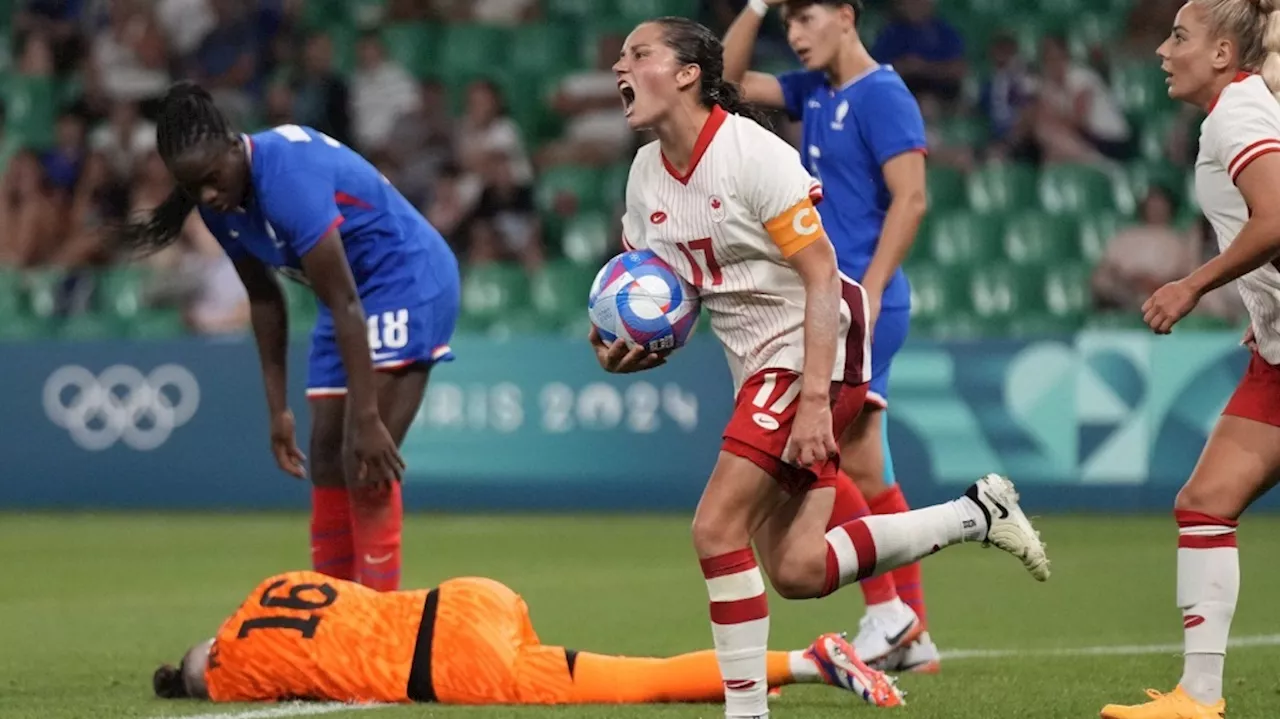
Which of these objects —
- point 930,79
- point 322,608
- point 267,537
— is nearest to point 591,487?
point 267,537

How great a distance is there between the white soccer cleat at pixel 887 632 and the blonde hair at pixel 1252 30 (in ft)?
7.20

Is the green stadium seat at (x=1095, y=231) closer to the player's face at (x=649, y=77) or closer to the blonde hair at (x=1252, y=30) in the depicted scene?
the blonde hair at (x=1252, y=30)

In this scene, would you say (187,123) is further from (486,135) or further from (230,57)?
(230,57)

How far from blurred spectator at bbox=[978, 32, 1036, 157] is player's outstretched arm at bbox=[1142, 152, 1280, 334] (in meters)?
10.1

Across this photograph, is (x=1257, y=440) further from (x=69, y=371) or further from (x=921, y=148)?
(x=69, y=371)

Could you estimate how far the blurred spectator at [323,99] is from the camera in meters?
15.2

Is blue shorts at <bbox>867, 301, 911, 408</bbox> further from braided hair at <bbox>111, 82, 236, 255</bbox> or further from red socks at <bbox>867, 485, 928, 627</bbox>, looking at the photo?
braided hair at <bbox>111, 82, 236, 255</bbox>

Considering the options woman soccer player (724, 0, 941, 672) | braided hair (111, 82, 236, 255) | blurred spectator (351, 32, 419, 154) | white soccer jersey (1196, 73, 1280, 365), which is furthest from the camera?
blurred spectator (351, 32, 419, 154)

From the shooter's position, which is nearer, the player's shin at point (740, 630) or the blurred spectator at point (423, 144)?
the player's shin at point (740, 630)

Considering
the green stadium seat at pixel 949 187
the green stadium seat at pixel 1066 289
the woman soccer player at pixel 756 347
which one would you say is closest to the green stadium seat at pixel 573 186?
the green stadium seat at pixel 949 187

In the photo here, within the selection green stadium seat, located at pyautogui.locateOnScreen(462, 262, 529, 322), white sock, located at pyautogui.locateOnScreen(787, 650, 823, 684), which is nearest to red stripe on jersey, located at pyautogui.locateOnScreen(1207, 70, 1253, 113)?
white sock, located at pyautogui.locateOnScreen(787, 650, 823, 684)

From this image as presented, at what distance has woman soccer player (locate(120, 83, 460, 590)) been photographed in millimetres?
6406

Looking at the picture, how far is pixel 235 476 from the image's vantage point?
13234 mm

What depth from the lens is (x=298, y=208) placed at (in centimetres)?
644
